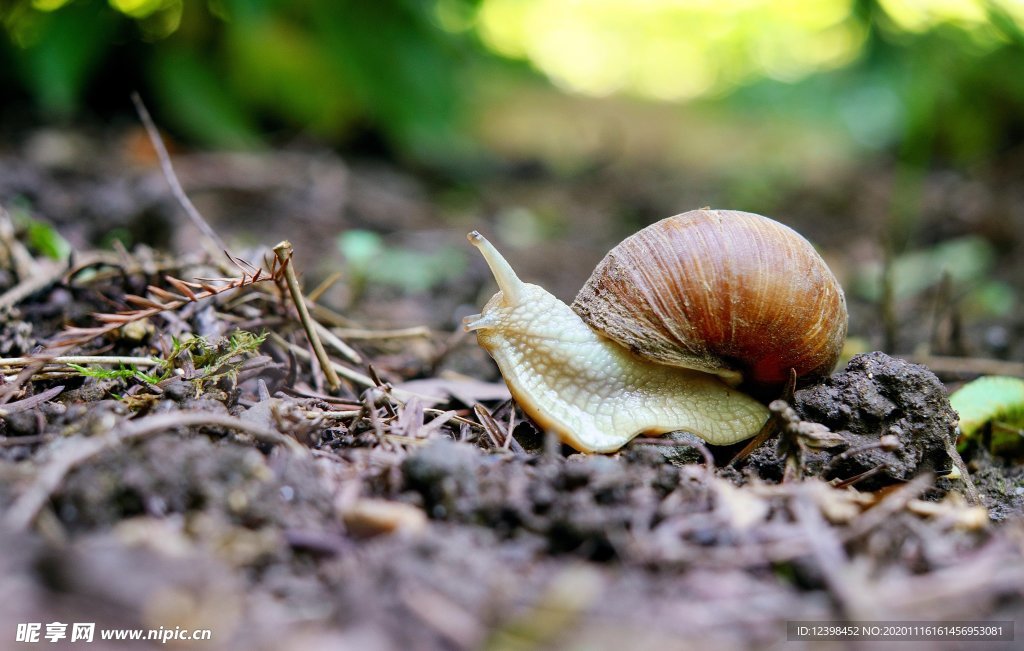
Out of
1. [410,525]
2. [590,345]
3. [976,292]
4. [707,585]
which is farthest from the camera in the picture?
[976,292]

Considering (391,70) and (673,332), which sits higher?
(391,70)

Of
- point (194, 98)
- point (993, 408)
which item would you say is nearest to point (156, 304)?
point (993, 408)

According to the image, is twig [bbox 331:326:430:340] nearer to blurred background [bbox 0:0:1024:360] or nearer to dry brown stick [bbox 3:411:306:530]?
blurred background [bbox 0:0:1024:360]

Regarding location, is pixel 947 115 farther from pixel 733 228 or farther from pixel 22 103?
pixel 22 103

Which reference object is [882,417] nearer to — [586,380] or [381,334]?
[586,380]

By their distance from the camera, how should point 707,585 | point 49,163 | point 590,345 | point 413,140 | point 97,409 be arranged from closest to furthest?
point 707,585 → point 97,409 → point 590,345 → point 49,163 → point 413,140

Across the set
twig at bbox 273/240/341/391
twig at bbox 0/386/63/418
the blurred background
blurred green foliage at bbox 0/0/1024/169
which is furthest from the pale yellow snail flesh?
blurred green foliage at bbox 0/0/1024/169

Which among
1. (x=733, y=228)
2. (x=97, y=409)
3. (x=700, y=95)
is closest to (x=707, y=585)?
(x=733, y=228)
